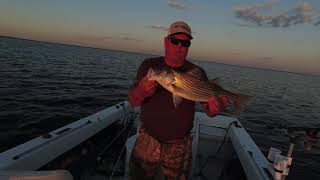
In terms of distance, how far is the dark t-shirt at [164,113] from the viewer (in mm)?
3896

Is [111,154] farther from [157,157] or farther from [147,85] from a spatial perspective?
[147,85]

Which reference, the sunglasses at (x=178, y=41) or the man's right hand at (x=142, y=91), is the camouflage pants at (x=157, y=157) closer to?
the man's right hand at (x=142, y=91)

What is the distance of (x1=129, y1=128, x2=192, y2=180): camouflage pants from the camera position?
3.97 meters

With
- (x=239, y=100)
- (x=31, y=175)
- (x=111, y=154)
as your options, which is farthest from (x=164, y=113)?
(x=111, y=154)

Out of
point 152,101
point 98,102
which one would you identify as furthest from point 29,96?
point 152,101

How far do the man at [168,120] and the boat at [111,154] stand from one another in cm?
97

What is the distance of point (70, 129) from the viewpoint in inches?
249

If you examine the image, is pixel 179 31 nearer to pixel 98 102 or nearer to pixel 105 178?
pixel 105 178

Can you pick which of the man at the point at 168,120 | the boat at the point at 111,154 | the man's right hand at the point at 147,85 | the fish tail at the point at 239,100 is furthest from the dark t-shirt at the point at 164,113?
the boat at the point at 111,154

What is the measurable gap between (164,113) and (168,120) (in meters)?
0.10

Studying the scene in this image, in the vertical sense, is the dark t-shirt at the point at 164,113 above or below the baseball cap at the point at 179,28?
below

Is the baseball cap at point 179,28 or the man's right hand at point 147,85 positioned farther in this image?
the baseball cap at point 179,28

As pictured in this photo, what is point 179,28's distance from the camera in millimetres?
3809

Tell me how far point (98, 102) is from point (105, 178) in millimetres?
13298
